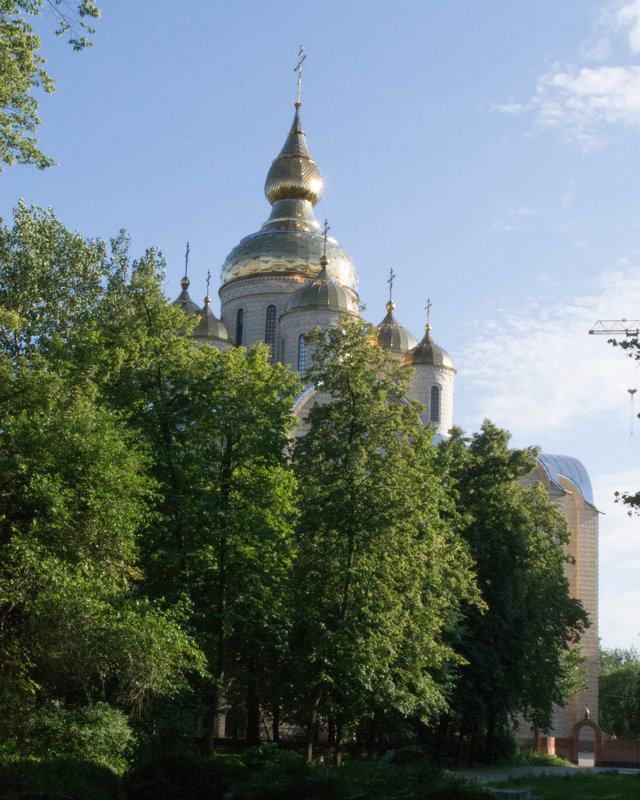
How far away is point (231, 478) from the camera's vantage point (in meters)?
20.4

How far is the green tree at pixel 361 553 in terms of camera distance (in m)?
19.2

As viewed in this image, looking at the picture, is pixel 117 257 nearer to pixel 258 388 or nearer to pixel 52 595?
pixel 258 388

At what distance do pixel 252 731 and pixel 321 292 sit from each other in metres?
20.6

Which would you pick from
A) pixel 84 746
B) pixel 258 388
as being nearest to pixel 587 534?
pixel 258 388

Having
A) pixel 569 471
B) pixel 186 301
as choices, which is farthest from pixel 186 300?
pixel 569 471

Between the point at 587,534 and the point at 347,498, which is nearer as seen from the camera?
the point at 347,498

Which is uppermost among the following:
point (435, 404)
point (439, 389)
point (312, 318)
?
point (312, 318)

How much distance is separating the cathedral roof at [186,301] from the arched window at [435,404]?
10.9 metres

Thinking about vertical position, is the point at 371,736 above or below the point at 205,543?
below

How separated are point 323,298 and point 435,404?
8698 mm

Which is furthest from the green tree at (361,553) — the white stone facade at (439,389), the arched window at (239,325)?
the white stone facade at (439,389)

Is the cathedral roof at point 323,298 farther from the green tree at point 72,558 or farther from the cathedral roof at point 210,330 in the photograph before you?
the green tree at point 72,558

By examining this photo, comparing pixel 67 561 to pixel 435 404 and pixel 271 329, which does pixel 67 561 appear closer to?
pixel 271 329

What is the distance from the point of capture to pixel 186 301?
152 feet
